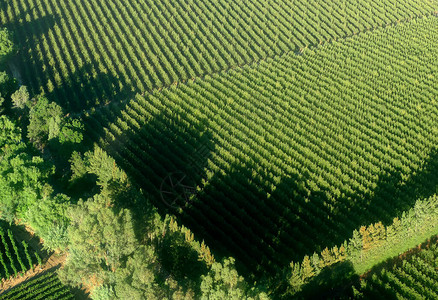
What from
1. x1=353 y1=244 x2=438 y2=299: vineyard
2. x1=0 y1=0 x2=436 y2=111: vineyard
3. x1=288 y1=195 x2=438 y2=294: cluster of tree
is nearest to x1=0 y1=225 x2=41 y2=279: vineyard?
x1=0 y1=0 x2=436 y2=111: vineyard

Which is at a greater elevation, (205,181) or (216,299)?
(205,181)

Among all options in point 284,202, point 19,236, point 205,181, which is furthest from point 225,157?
point 19,236

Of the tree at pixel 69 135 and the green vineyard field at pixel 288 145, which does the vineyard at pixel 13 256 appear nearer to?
the tree at pixel 69 135

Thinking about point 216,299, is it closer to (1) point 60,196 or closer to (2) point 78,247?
(2) point 78,247

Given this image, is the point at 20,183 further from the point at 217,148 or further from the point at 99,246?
the point at 217,148

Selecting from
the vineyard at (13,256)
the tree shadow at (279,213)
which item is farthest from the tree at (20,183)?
the tree shadow at (279,213)

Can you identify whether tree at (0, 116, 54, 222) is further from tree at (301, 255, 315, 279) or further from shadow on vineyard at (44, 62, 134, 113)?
tree at (301, 255, 315, 279)
